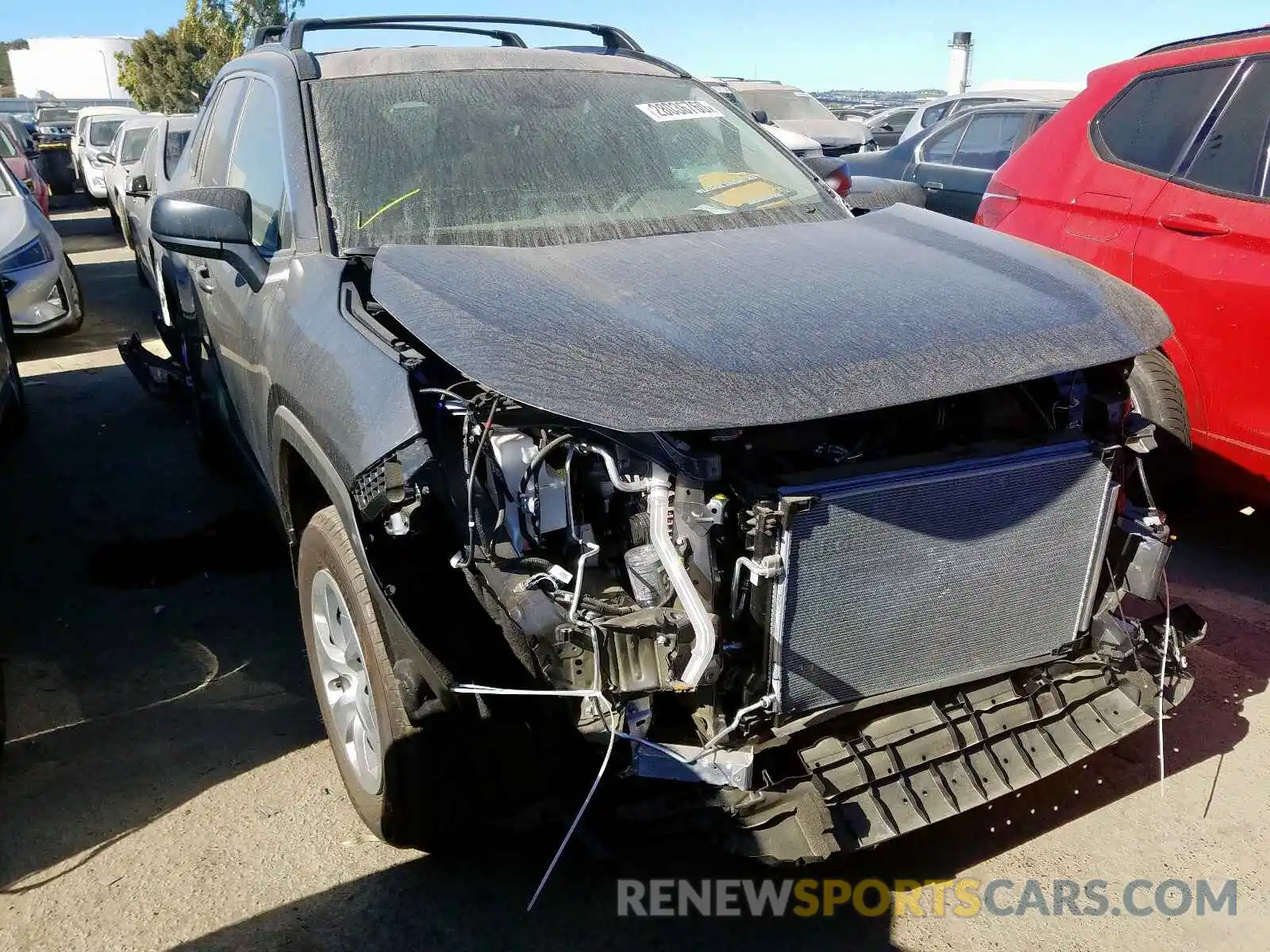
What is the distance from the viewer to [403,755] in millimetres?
2477

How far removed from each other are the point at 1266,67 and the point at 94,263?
1276 cm

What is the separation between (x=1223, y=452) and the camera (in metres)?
4.07

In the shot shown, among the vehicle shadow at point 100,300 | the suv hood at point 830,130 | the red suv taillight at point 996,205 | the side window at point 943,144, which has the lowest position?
the vehicle shadow at point 100,300

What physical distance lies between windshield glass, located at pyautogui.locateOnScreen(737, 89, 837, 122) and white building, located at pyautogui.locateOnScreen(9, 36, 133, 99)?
4407 centimetres

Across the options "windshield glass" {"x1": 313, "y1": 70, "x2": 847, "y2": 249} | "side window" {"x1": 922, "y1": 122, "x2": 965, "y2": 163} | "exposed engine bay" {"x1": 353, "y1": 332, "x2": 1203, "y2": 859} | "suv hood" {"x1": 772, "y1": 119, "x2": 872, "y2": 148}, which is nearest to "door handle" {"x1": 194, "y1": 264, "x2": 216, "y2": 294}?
"windshield glass" {"x1": 313, "y1": 70, "x2": 847, "y2": 249}

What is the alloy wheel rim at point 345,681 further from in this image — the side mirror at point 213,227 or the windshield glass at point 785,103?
the windshield glass at point 785,103

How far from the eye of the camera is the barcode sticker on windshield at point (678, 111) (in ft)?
12.6

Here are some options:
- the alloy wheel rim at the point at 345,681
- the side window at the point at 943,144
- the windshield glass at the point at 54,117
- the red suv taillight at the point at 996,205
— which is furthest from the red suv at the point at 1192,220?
the windshield glass at the point at 54,117

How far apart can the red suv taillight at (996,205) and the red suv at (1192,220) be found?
8.9 inches

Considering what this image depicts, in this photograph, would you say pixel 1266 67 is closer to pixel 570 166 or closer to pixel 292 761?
pixel 570 166

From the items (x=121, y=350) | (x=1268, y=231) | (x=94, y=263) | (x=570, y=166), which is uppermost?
(x=570, y=166)

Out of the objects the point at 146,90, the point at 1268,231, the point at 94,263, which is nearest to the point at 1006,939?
the point at 1268,231

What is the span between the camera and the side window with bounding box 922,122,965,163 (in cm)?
871

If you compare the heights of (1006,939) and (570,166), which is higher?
(570,166)
